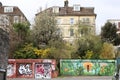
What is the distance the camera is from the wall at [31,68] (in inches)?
2427

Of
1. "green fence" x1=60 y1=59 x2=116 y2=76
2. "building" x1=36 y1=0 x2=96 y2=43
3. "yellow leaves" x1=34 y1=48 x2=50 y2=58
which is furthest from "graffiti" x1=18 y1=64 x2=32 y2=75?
"building" x1=36 y1=0 x2=96 y2=43

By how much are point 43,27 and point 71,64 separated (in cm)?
1364

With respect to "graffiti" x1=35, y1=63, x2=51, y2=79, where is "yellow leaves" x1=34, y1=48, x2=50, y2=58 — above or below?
above

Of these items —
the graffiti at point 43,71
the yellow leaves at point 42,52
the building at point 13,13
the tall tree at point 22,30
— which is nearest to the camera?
the graffiti at point 43,71

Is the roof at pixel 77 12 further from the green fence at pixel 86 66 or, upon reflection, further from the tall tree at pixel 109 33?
the green fence at pixel 86 66

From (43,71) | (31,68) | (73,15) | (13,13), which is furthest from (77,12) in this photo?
(31,68)

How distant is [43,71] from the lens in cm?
6219

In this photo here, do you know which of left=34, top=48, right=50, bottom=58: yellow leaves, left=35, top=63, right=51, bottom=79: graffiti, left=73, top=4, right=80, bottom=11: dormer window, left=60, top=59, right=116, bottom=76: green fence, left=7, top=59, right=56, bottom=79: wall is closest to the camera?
left=7, top=59, right=56, bottom=79: wall

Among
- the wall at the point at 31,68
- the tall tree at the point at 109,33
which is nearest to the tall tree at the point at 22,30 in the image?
the wall at the point at 31,68

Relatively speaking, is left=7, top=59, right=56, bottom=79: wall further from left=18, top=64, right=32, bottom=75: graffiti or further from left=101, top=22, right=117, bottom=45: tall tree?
left=101, top=22, right=117, bottom=45: tall tree

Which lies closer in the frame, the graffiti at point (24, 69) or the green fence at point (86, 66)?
the graffiti at point (24, 69)

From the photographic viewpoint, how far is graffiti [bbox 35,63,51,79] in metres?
62.1

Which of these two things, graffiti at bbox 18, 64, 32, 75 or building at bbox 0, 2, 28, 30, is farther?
building at bbox 0, 2, 28, 30

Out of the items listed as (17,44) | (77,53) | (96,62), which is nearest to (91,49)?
(77,53)
